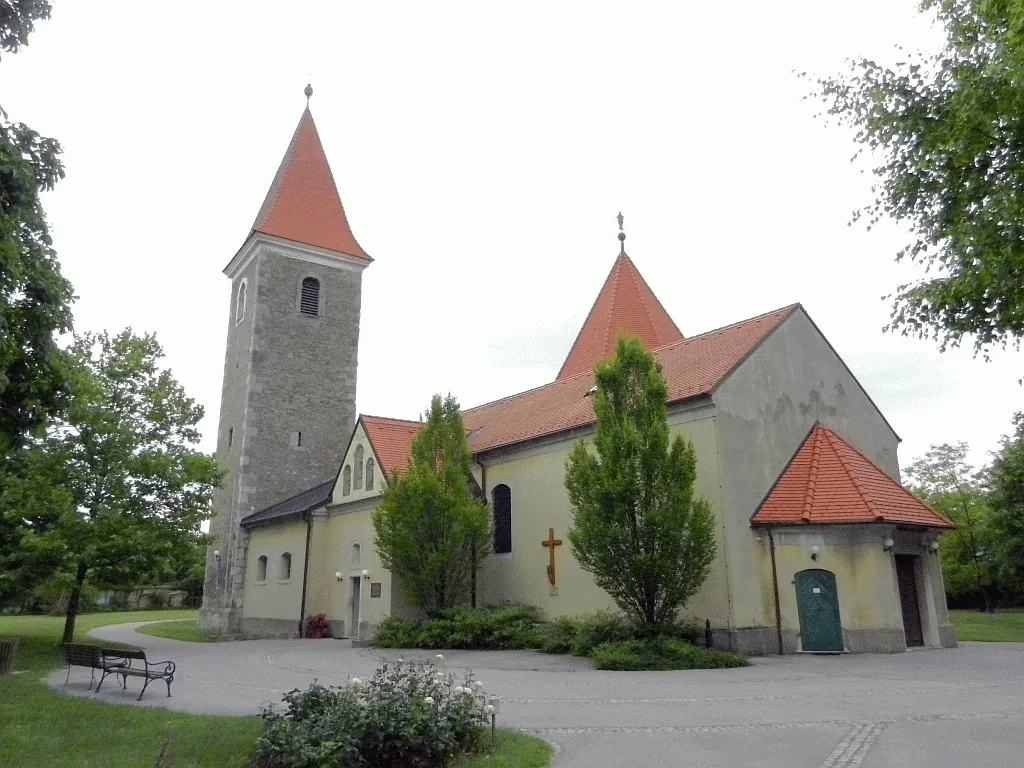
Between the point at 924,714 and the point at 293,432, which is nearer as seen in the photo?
the point at 924,714

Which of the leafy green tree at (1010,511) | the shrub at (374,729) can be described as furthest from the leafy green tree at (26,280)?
the leafy green tree at (1010,511)

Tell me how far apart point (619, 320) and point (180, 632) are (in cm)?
1970

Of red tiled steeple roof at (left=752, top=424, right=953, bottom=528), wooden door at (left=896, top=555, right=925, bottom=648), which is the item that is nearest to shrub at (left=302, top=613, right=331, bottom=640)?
red tiled steeple roof at (left=752, top=424, right=953, bottom=528)

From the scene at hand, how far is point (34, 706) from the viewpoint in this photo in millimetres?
11070

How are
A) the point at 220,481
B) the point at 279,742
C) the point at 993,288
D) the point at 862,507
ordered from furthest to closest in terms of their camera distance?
the point at 220,481 → the point at 862,507 → the point at 993,288 → the point at 279,742

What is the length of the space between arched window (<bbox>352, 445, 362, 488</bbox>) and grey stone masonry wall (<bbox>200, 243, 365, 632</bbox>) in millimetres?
5946

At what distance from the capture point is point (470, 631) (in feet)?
66.2

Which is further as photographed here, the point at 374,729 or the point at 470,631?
the point at 470,631

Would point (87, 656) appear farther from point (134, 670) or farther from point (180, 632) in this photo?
point (180, 632)

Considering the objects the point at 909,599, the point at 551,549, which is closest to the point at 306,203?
the point at 551,549

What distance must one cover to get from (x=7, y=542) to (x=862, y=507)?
20401 millimetres

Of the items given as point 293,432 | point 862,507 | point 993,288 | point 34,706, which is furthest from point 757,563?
point 293,432

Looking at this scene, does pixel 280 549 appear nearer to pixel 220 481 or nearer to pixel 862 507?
pixel 220 481

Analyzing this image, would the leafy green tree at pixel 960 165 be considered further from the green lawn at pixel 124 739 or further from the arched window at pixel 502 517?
the arched window at pixel 502 517
